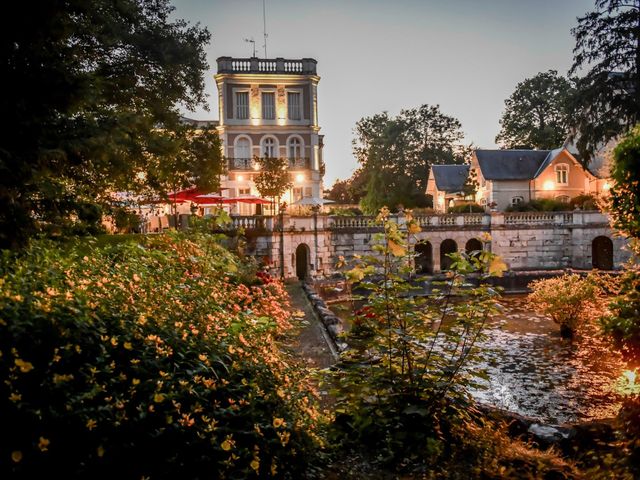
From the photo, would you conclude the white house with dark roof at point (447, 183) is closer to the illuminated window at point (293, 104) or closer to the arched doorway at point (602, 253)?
the arched doorway at point (602, 253)

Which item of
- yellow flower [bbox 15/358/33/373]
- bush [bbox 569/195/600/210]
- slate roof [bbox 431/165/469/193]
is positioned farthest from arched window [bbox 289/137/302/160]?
yellow flower [bbox 15/358/33/373]

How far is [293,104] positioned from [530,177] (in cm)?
1906

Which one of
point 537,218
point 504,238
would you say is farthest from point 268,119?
point 537,218

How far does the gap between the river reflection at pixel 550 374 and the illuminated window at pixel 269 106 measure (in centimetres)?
2656

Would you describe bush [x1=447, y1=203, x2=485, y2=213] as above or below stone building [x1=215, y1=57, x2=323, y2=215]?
below

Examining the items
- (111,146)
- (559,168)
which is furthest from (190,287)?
(559,168)

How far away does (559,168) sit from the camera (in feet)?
132

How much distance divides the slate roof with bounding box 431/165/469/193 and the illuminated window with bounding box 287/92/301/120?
1373 centimetres

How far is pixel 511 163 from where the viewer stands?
136 feet

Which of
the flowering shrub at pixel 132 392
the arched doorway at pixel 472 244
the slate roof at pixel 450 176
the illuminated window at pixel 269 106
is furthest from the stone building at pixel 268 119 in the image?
the flowering shrub at pixel 132 392

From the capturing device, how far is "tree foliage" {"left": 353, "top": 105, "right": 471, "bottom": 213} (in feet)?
152

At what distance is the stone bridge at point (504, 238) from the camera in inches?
1055

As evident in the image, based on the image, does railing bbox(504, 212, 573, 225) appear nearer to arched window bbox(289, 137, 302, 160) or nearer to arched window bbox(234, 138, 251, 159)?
arched window bbox(289, 137, 302, 160)

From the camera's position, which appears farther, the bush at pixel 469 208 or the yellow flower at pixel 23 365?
the bush at pixel 469 208
